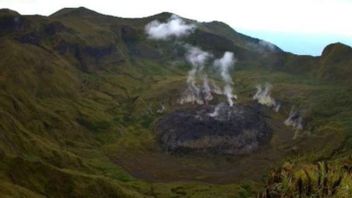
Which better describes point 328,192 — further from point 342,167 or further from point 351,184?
point 342,167

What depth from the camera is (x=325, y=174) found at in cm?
15850

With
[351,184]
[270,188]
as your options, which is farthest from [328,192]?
[270,188]

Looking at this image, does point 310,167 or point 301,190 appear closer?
point 301,190

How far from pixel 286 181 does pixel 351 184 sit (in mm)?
18339

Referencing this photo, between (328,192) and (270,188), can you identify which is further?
(270,188)

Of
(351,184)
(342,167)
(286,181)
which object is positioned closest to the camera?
(351,184)

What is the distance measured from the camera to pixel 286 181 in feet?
527

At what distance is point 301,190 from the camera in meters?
155

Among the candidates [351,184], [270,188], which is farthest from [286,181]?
[351,184]

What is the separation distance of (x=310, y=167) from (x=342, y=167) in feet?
33.1

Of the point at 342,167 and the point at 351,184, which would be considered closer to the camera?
the point at 351,184

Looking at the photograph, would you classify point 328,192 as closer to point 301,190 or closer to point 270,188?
point 301,190

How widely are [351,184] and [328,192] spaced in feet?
20.1

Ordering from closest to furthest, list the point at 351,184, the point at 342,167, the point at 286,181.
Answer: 1. the point at 351,184
2. the point at 286,181
3. the point at 342,167
